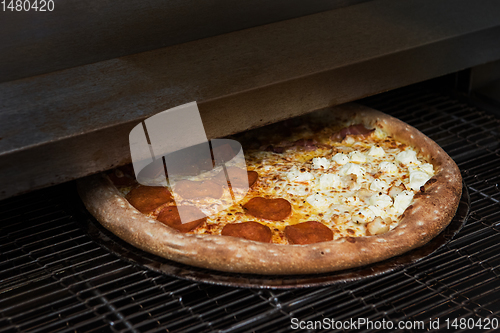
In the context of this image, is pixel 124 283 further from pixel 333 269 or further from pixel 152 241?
pixel 333 269

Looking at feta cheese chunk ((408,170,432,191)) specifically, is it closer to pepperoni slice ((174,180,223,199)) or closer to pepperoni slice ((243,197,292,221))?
pepperoni slice ((243,197,292,221))

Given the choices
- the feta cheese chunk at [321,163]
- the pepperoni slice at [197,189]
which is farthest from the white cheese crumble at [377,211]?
the pepperoni slice at [197,189]

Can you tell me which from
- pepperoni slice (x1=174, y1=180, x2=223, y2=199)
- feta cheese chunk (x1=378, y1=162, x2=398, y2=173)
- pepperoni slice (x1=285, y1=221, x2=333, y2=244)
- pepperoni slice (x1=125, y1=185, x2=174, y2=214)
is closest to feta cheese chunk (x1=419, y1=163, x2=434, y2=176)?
feta cheese chunk (x1=378, y1=162, x2=398, y2=173)

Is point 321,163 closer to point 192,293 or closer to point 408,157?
point 408,157

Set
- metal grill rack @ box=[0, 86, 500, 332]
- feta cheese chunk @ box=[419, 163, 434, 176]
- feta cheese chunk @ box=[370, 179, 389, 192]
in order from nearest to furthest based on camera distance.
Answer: metal grill rack @ box=[0, 86, 500, 332] → feta cheese chunk @ box=[370, 179, 389, 192] → feta cheese chunk @ box=[419, 163, 434, 176]

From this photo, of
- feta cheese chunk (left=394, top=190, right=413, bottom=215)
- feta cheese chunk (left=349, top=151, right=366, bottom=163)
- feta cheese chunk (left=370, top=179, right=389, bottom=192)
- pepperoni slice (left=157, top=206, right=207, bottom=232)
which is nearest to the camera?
pepperoni slice (left=157, top=206, right=207, bottom=232)

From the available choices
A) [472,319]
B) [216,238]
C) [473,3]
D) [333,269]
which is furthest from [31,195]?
[473,3]
